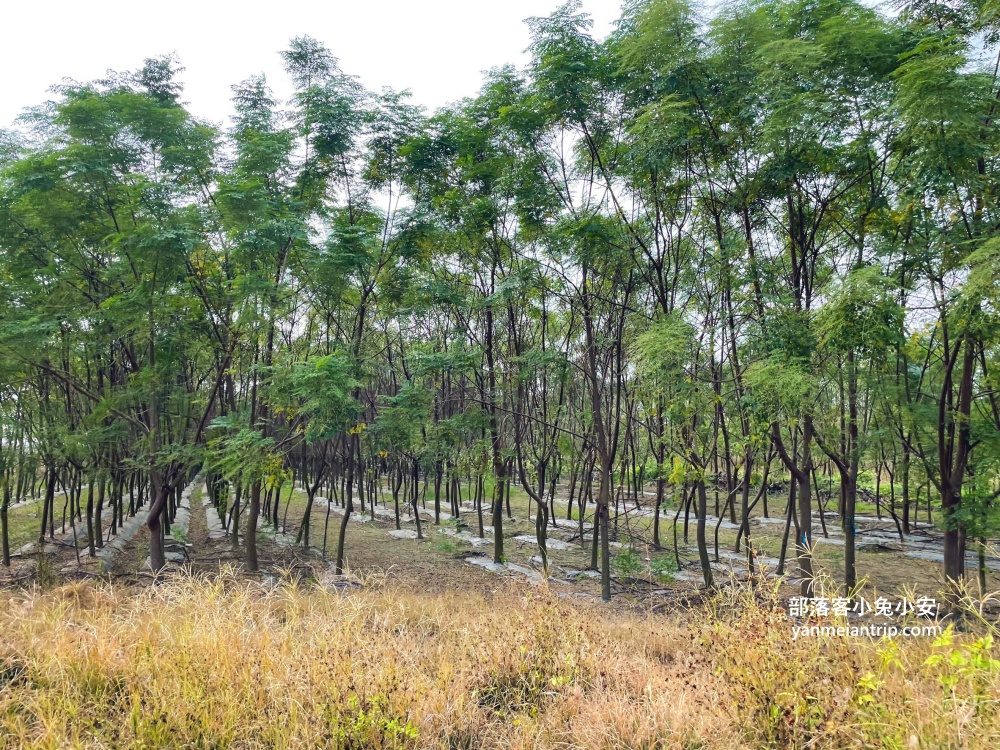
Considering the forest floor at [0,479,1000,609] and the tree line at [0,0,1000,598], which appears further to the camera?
the forest floor at [0,479,1000,609]

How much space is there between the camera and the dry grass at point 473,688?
9.91 ft

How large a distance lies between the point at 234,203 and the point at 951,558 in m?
11.1

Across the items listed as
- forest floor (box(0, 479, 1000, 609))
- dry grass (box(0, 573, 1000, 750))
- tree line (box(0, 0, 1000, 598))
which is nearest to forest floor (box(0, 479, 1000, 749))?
dry grass (box(0, 573, 1000, 750))

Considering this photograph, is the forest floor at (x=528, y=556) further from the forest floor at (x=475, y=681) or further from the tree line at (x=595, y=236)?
the forest floor at (x=475, y=681)

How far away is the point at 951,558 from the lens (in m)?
6.67

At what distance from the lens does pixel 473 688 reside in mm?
3998

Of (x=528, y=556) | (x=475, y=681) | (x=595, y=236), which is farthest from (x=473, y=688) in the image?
(x=528, y=556)

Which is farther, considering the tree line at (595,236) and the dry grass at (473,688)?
the tree line at (595,236)

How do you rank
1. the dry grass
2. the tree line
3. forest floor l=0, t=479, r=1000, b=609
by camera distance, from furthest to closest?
1. forest floor l=0, t=479, r=1000, b=609
2. the tree line
3. the dry grass

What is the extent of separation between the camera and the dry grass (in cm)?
302

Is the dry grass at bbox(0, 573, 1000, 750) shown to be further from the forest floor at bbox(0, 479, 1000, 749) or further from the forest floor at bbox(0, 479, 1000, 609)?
the forest floor at bbox(0, 479, 1000, 609)

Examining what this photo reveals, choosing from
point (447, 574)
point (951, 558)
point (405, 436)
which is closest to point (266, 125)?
point (405, 436)

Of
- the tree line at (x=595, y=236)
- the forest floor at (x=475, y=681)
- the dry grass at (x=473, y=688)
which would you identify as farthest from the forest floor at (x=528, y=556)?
the dry grass at (x=473, y=688)

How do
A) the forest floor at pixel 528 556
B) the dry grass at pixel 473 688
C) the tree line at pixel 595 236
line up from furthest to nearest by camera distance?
the forest floor at pixel 528 556 < the tree line at pixel 595 236 < the dry grass at pixel 473 688
